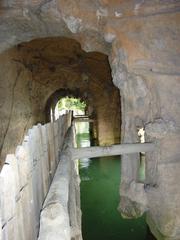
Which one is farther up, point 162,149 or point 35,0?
point 35,0

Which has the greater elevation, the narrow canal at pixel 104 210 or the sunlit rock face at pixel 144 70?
the sunlit rock face at pixel 144 70

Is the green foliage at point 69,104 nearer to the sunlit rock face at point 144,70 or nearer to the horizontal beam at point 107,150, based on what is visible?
the sunlit rock face at point 144,70

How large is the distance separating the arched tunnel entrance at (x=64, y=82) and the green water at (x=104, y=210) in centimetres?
87

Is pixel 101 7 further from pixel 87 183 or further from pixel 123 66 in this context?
pixel 87 183

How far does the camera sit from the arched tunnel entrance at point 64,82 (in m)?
9.21

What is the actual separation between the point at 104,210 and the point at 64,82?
252 inches

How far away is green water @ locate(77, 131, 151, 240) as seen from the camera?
4.98 meters

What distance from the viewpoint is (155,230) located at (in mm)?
4211

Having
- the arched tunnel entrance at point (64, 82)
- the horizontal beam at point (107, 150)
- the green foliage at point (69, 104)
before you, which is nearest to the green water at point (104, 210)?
the arched tunnel entrance at point (64, 82)

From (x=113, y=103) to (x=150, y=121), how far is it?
22.7 ft

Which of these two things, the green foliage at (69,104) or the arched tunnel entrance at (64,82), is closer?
the arched tunnel entrance at (64,82)

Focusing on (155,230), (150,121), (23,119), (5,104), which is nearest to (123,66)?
(150,121)

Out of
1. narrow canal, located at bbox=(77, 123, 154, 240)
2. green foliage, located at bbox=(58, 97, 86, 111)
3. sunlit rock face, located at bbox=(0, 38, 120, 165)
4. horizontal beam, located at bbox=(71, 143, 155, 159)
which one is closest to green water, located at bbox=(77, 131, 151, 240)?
narrow canal, located at bbox=(77, 123, 154, 240)

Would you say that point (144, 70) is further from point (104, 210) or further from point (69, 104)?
point (69, 104)
